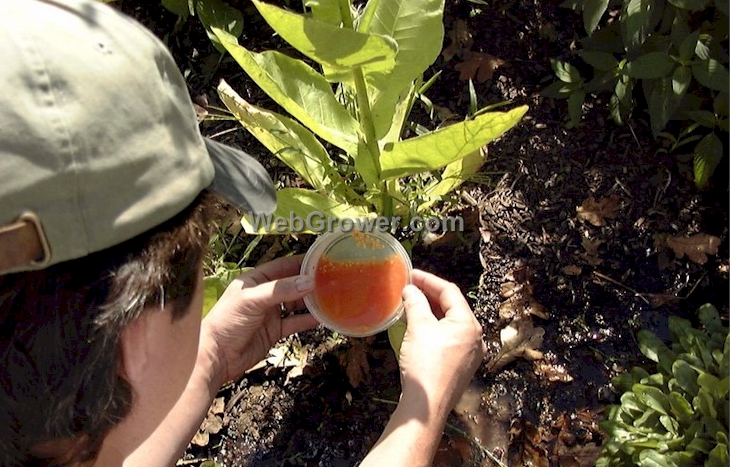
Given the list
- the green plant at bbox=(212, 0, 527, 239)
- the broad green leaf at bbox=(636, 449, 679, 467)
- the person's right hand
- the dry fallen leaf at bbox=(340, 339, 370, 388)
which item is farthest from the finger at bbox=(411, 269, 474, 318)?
the broad green leaf at bbox=(636, 449, 679, 467)

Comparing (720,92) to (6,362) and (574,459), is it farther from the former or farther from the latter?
(6,362)

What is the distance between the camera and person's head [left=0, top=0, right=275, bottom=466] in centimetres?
71

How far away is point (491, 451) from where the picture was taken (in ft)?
5.32

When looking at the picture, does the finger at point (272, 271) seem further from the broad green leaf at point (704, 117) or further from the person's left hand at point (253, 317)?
the broad green leaf at point (704, 117)

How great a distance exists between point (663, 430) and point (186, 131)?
110 cm

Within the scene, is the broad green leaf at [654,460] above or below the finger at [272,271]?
below

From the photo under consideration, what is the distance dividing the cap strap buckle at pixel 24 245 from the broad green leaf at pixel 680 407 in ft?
3.75

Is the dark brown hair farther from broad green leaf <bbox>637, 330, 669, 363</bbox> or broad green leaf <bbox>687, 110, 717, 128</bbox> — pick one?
broad green leaf <bbox>687, 110, 717, 128</bbox>

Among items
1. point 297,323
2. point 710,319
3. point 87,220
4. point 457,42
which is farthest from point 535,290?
point 87,220

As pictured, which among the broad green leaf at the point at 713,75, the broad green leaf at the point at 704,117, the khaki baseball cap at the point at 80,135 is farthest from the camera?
the broad green leaf at the point at 704,117

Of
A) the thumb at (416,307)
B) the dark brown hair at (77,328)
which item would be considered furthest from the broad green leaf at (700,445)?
the dark brown hair at (77,328)

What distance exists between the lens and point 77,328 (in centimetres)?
79

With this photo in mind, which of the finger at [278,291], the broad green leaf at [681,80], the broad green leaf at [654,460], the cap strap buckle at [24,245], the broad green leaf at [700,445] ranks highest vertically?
the cap strap buckle at [24,245]

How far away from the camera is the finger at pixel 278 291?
1.36 meters
